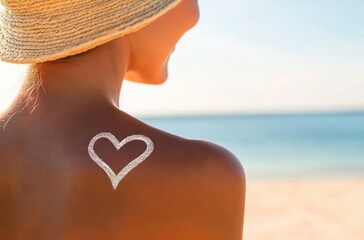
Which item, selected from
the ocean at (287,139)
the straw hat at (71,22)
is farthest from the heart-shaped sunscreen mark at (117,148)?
the ocean at (287,139)

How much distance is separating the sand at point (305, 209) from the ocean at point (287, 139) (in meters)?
0.56

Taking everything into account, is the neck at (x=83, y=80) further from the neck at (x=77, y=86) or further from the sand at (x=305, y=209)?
the sand at (x=305, y=209)

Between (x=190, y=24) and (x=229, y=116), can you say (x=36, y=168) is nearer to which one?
(x=190, y=24)

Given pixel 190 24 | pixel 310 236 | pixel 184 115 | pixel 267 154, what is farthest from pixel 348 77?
pixel 190 24

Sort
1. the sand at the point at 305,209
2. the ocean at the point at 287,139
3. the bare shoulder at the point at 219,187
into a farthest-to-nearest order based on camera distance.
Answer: the ocean at the point at 287,139 < the sand at the point at 305,209 < the bare shoulder at the point at 219,187

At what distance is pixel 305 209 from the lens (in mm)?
7094

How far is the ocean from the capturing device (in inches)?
366

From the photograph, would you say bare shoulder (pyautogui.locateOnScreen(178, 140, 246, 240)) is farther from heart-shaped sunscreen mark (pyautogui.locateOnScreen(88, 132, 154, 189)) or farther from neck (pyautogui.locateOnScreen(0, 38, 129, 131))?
neck (pyautogui.locateOnScreen(0, 38, 129, 131))

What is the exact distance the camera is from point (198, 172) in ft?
3.52

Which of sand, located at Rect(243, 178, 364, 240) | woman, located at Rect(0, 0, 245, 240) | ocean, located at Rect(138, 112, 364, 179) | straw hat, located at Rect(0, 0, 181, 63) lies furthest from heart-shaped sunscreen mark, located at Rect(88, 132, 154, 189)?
ocean, located at Rect(138, 112, 364, 179)

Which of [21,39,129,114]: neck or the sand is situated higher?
[21,39,129,114]: neck

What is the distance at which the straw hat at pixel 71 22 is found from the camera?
117cm

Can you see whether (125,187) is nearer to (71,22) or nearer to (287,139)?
(71,22)

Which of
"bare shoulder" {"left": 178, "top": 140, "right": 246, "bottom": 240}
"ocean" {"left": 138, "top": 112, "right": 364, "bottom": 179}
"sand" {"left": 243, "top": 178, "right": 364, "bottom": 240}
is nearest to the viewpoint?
"bare shoulder" {"left": 178, "top": 140, "right": 246, "bottom": 240}
